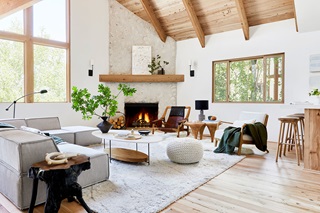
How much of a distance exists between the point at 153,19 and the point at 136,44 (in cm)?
99

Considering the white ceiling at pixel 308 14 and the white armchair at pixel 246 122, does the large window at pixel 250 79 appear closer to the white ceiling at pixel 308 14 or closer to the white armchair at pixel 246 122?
the white ceiling at pixel 308 14

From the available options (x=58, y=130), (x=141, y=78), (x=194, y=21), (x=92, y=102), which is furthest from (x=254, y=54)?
(x=58, y=130)

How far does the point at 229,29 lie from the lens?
605cm

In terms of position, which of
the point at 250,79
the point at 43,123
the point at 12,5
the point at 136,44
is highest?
the point at 136,44

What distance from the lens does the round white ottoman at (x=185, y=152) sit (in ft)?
11.3

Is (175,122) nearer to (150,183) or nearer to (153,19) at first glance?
(153,19)

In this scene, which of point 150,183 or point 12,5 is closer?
point 150,183

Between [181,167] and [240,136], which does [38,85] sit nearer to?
[181,167]

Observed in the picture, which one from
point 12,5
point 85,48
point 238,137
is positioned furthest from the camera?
point 85,48

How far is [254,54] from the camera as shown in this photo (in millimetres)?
5711

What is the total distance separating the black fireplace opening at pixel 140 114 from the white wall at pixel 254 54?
956mm

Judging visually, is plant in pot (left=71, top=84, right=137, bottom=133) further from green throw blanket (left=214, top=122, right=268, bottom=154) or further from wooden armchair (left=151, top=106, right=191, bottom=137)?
wooden armchair (left=151, top=106, right=191, bottom=137)

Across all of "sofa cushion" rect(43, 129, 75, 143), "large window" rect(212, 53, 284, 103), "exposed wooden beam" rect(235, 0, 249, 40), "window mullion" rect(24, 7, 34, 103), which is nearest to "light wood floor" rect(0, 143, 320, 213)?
"sofa cushion" rect(43, 129, 75, 143)

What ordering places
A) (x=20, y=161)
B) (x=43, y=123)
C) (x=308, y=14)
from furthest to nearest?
(x=43, y=123) < (x=308, y=14) < (x=20, y=161)
